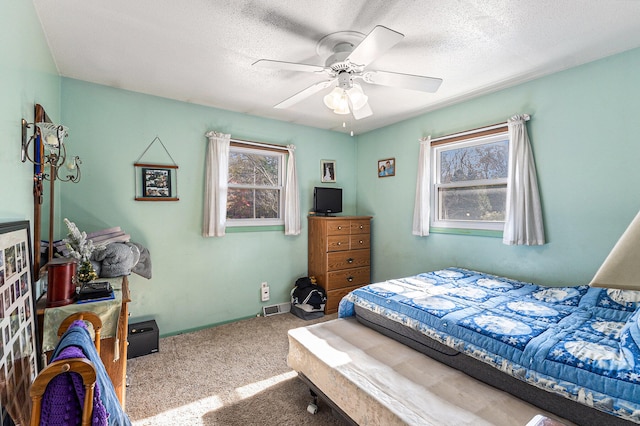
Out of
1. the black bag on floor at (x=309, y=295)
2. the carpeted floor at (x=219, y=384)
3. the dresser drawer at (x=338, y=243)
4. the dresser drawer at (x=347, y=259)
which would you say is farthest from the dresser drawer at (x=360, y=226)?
the carpeted floor at (x=219, y=384)

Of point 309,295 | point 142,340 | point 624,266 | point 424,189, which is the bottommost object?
point 142,340

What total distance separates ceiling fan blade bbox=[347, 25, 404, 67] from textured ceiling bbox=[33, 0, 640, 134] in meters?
0.28

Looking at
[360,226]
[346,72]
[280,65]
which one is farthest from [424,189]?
[280,65]

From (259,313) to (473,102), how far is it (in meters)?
3.53

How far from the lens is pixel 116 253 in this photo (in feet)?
7.14

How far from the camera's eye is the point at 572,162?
2510 millimetres

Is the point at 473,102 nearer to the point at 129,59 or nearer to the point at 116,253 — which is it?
the point at 129,59

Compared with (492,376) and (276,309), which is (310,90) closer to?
(492,376)

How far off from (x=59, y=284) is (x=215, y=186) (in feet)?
6.32

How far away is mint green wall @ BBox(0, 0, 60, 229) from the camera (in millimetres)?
1229

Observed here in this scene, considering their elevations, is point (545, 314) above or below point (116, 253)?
below

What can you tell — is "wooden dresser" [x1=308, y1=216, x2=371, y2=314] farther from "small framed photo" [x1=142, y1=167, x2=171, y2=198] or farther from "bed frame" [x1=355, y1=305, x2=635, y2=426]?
"small framed photo" [x1=142, y1=167, x2=171, y2=198]

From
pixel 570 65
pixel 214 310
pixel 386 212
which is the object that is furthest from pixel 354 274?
pixel 570 65

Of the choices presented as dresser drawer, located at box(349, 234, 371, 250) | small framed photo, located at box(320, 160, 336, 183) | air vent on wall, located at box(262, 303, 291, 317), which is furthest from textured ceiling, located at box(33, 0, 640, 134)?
air vent on wall, located at box(262, 303, 291, 317)
